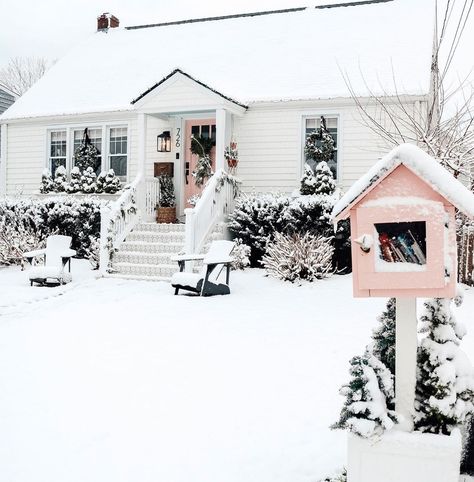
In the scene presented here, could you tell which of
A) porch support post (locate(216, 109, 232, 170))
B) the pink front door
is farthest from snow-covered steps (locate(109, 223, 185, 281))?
the pink front door

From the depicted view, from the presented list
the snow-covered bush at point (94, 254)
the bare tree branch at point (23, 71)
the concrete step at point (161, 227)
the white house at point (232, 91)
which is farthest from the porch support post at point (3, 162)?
the bare tree branch at point (23, 71)

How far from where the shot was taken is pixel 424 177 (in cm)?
285

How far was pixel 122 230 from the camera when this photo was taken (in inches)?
477

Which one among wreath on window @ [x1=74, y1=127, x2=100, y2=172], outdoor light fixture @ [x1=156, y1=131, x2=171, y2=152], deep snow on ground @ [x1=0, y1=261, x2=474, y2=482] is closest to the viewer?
deep snow on ground @ [x1=0, y1=261, x2=474, y2=482]

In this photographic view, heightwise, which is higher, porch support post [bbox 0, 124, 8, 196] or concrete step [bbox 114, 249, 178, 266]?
porch support post [bbox 0, 124, 8, 196]

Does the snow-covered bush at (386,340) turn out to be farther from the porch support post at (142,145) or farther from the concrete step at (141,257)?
the porch support post at (142,145)

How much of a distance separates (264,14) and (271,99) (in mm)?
4908

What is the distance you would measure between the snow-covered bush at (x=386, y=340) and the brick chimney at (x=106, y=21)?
59.0 feet

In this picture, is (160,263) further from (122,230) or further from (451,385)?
(451,385)

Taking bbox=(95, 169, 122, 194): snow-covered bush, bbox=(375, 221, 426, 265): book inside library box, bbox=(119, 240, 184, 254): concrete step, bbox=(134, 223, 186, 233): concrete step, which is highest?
bbox=(95, 169, 122, 194): snow-covered bush

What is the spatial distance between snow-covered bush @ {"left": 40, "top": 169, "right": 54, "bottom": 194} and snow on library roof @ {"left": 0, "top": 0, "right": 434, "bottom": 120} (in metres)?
1.68

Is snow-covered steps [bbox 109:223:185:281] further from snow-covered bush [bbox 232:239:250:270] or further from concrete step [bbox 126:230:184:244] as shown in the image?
snow-covered bush [bbox 232:239:250:270]

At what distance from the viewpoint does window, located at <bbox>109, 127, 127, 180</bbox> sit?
15.0 metres

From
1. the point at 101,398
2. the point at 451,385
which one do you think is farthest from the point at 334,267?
the point at 451,385
